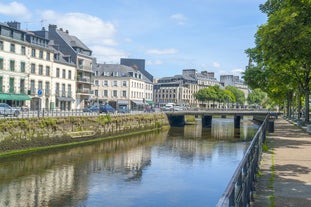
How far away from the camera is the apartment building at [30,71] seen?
4750 centimetres

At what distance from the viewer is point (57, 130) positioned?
3650cm

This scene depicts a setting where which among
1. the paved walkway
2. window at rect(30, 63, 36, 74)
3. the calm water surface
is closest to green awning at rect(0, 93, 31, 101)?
window at rect(30, 63, 36, 74)

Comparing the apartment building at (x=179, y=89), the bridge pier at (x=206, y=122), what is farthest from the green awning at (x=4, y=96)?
the apartment building at (x=179, y=89)

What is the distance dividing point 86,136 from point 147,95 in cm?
5892

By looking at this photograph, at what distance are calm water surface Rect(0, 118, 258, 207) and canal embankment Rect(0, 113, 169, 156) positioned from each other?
1860 millimetres

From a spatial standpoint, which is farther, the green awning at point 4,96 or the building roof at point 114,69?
the building roof at point 114,69

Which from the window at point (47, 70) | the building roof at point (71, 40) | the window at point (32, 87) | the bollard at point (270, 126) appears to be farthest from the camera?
the building roof at point (71, 40)

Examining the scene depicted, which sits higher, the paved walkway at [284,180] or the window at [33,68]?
the window at [33,68]

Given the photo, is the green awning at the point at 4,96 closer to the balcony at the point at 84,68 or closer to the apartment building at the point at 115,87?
the balcony at the point at 84,68

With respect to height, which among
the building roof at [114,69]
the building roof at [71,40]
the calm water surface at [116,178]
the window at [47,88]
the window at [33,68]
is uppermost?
the building roof at [71,40]

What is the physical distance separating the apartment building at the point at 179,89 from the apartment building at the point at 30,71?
9310 cm

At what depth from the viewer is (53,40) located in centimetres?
6769

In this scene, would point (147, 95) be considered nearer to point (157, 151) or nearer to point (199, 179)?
point (157, 151)

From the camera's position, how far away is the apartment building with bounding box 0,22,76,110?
4750cm
